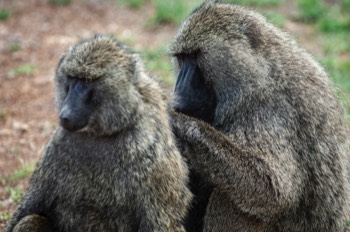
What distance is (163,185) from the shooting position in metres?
4.50

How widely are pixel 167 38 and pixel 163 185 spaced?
6.01 metres

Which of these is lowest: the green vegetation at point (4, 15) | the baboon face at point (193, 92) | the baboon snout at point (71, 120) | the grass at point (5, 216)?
the grass at point (5, 216)

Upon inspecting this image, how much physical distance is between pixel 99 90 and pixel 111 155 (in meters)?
0.41

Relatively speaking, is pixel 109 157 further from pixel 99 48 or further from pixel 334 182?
pixel 334 182

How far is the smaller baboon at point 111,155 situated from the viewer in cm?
436

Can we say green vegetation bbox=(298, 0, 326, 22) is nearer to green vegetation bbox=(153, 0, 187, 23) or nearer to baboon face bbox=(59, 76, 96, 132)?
green vegetation bbox=(153, 0, 187, 23)

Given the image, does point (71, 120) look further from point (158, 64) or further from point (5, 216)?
point (158, 64)

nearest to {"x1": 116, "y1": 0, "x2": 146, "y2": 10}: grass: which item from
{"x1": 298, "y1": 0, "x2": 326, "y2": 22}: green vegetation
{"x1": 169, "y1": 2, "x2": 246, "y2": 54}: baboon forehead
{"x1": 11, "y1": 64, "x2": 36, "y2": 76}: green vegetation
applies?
{"x1": 298, "y1": 0, "x2": 326, "y2": 22}: green vegetation

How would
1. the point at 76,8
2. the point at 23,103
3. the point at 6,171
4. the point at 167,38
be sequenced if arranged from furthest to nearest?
the point at 76,8 < the point at 167,38 < the point at 23,103 < the point at 6,171

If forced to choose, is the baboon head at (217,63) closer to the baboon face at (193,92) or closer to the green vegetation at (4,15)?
the baboon face at (193,92)

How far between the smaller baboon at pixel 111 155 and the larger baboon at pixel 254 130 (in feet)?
0.84

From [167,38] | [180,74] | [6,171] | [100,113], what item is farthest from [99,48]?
[167,38]

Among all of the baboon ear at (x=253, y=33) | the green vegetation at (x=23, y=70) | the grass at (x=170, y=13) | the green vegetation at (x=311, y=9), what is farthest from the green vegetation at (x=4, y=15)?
the baboon ear at (x=253, y=33)

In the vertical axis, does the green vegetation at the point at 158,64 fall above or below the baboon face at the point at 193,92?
below
